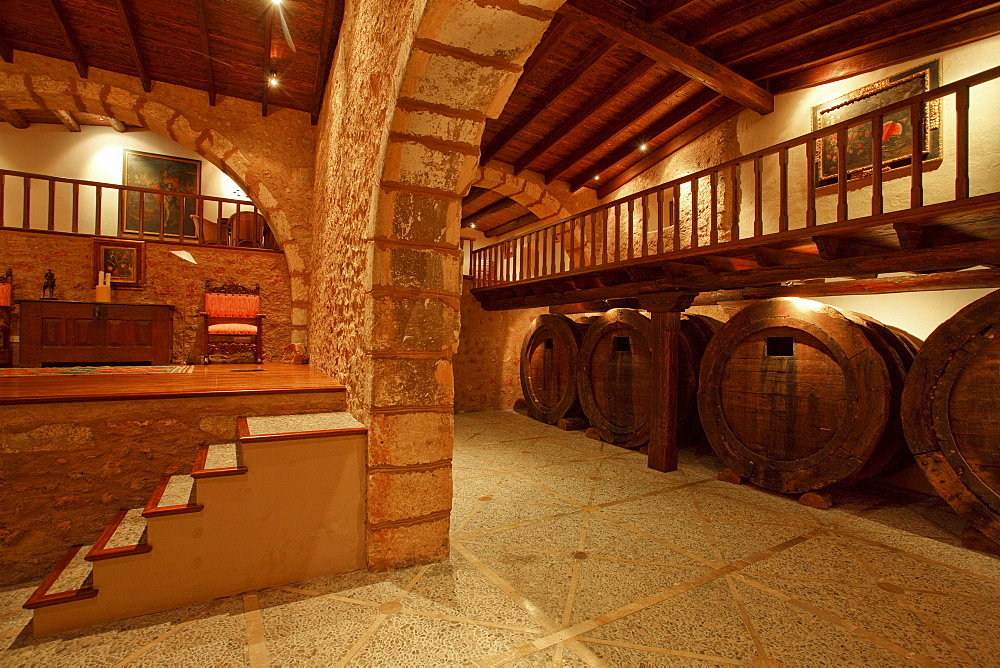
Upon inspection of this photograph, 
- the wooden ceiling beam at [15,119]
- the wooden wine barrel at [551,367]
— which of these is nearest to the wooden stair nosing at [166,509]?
the wooden wine barrel at [551,367]

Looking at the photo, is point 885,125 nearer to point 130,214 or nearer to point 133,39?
point 133,39

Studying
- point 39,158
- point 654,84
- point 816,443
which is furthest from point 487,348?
point 39,158

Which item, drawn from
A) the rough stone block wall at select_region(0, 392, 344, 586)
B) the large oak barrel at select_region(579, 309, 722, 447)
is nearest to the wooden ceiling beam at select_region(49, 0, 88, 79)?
the rough stone block wall at select_region(0, 392, 344, 586)

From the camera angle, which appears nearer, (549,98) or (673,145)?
(549,98)

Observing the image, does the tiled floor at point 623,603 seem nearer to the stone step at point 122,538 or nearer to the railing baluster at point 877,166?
the stone step at point 122,538

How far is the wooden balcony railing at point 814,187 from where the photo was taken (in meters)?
2.61

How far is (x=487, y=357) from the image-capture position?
7824mm

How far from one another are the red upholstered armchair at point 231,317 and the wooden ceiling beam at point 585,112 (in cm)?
496

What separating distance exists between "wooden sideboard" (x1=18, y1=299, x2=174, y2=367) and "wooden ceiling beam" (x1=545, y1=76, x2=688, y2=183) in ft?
21.4

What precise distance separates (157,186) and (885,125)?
12.1 meters

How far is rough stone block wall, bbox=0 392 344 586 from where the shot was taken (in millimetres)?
2115

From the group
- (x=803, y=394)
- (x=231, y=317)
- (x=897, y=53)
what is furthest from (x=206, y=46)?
(x=897, y=53)

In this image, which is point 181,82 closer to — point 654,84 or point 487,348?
point 487,348

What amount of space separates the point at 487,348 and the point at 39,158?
932 centimetres
